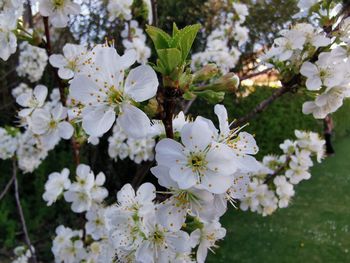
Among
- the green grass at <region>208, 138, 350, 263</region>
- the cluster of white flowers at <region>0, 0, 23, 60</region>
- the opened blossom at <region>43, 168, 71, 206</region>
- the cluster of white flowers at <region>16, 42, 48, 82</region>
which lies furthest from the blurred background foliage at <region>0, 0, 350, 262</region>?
the cluster of white flowers at <region>0, 0, 23, 60</region>

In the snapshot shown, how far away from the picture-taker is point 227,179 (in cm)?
88

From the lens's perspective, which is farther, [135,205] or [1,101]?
[1,101]

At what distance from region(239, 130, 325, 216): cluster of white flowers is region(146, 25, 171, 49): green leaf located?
5.69ft

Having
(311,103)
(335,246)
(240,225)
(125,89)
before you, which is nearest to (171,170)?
(125,89)

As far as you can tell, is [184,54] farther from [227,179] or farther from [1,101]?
[1,101]

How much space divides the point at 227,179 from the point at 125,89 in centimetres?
30

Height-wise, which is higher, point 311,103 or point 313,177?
point 311,103

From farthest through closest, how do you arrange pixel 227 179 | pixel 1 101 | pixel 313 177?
1. pixel 313 177
2. pixel 1 101
3. pixel 227 179

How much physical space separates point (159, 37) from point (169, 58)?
7 centimetres

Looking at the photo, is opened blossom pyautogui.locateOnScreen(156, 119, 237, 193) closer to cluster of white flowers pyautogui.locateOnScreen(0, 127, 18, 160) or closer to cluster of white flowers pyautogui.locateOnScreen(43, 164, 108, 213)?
cluster of white flowers pyautogui.locateOnScreen(43, 164, 108, 213)

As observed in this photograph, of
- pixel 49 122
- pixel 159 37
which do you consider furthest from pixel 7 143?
pixel 159 37

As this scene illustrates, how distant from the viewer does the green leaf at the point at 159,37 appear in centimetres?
94

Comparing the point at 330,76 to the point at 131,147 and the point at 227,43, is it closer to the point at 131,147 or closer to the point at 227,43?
the point at 131,147

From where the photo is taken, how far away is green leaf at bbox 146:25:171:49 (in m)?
0.94
